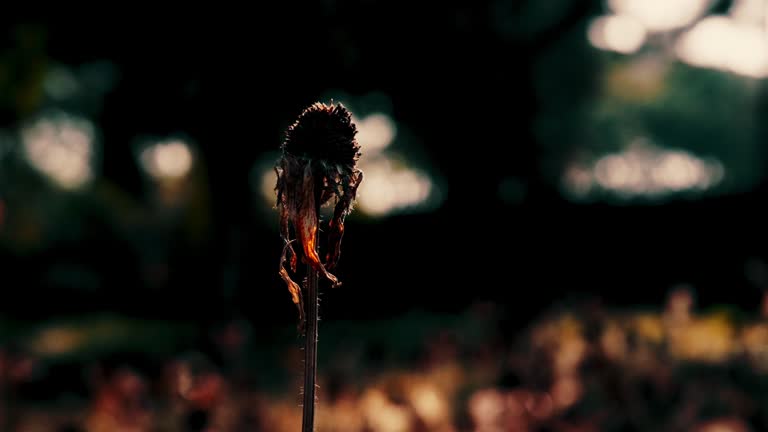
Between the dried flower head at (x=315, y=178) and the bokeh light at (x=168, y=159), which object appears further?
the bokeh light at (x=168, y=159)

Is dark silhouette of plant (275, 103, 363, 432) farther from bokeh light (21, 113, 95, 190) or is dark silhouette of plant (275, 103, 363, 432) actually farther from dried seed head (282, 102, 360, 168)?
bokeh light (21, 113, 95, 190)

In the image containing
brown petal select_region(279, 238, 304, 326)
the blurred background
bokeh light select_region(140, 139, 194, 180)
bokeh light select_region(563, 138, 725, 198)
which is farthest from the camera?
bokeh light select_region(140, 139, 194, 180)

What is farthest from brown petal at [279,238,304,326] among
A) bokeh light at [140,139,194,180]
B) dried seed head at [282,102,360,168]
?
bokeh light at [140,139,194,180]

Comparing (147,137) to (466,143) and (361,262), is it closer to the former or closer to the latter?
(361,262)

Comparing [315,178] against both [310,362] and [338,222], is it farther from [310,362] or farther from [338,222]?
[310,362]

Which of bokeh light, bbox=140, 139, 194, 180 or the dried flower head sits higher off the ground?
bokeh light, bbox=140, 139, 194, 180

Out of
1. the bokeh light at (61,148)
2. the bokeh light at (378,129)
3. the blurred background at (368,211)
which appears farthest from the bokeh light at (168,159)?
the bokeh light at (61,148)

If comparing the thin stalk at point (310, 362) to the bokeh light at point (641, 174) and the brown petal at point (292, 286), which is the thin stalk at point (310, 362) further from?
the bokeh light at point (641, 174)

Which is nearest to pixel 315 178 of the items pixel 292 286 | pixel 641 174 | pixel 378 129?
pixel 292 286

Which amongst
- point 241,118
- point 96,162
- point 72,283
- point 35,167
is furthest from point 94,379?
point 35,167
